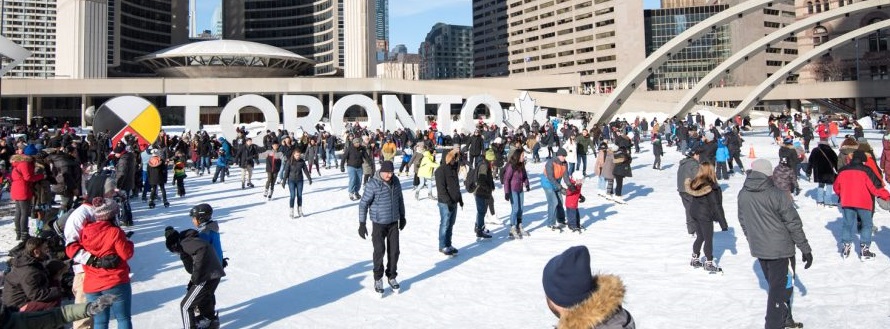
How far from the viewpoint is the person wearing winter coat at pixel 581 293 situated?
218cm

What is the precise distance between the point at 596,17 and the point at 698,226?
103 m

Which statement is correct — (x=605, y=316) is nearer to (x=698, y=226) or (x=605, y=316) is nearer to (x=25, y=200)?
(x=698, y=226)

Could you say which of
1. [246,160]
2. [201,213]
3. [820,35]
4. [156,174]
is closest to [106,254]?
[201,213]

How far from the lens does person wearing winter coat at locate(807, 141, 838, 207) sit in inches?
413

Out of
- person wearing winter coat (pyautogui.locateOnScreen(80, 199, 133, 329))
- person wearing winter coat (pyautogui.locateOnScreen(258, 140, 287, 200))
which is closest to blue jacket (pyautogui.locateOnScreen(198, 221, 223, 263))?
person wearing winter coat (pyautogui.locateOnScreen(80, 199, 133, 329))

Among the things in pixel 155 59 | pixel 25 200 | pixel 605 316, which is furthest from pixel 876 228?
pixel 155 59

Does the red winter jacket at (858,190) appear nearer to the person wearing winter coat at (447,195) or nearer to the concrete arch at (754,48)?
the person wearing winter coat at (447,195)

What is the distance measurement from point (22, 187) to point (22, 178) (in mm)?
135

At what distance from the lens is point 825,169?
416 inches

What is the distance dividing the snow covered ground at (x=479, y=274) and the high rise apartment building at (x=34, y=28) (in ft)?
485

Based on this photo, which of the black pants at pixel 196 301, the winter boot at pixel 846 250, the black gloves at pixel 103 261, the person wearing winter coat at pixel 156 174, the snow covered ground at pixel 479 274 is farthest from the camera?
the person wearing winter coat at pixel 156 174

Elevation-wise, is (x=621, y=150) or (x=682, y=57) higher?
(x=682, y=57)

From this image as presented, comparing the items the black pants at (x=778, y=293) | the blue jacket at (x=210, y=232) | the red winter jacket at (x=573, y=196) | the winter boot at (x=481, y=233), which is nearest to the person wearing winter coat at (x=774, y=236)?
the black pants at (x=778, y=293)

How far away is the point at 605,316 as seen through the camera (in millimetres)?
2197
